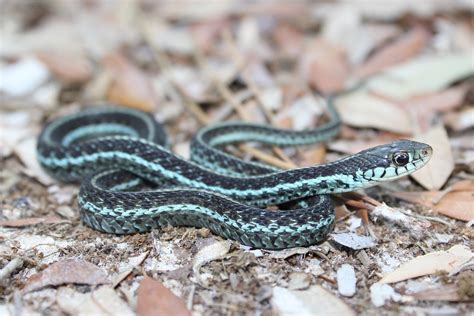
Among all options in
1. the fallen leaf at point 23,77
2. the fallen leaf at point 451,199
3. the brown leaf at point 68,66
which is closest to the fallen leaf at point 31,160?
the fallen leaf at point 23,77

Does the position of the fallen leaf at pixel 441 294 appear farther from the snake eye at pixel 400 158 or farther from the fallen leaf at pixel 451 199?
the snake eye at pixel 400 158

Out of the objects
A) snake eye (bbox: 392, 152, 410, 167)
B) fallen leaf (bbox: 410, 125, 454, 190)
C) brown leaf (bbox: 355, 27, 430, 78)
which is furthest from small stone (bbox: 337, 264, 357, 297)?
brown leaf (bbox: 355, 27, 430, 78)

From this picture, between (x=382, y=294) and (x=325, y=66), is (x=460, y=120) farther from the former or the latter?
(x=382, y=294)

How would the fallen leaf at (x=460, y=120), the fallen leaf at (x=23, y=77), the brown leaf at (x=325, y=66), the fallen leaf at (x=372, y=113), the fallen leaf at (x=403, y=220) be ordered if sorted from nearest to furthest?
the fallen leaf at (x=403, y=220), the fallen leaf at (x=460, y=120), the fallen leaf at (x=372, y=113), the brown leaf at (x=325, y=66), the fallen leaf at (x=23, y=77)

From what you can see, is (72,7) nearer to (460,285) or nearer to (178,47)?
(178,47)

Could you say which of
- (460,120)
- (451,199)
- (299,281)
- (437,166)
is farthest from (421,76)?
(299,281)
